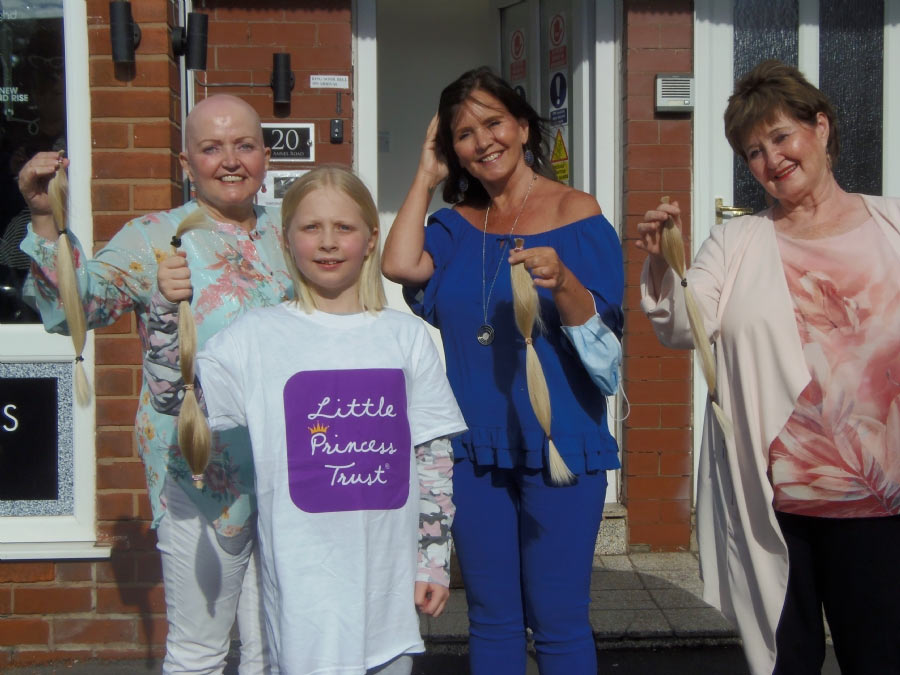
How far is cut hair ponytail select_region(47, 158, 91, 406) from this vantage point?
203cm

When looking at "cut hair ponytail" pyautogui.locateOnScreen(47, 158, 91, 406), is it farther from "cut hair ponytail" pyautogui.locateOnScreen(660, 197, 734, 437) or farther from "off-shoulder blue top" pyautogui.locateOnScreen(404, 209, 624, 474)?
"cut hair ponytail" pyautogui.locateOnScreen(660, 197, 734, 437)

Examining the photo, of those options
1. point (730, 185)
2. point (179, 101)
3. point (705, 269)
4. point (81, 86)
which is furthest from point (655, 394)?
point (81, 86)

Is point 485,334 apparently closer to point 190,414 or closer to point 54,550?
point 190,414

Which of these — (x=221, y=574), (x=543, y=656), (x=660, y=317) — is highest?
(x=660, y=317)

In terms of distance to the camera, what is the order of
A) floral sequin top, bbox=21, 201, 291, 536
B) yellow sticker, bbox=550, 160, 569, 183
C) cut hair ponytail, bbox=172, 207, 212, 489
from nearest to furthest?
cut hair ponytail, bbox=172, 207, 212, 489, floral sequin top, bbox=21, 201, 291, 536, yellow sticker, bbox=550, 160, 569, 183

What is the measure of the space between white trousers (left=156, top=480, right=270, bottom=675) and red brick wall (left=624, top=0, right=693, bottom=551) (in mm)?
2294

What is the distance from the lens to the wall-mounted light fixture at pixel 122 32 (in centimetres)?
339

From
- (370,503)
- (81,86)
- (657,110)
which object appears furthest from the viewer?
(657,110)

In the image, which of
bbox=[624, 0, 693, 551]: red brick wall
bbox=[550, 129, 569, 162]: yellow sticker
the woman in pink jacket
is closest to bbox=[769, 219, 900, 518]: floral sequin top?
the woman in pink jacket

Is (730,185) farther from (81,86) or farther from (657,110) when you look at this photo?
(81,86)

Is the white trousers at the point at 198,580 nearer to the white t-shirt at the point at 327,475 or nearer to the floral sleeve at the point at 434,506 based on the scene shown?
the white t-shirt at the point at 327,475

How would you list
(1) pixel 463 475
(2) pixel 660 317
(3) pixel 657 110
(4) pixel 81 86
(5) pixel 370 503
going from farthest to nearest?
(3) pixel 657 110 → (4) pixel 81 86 → (1) pixel 463 475 → (2) pixel 660 317 → (5) pixel 370 503

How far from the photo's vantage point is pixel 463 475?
8.05 ft

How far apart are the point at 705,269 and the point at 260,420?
1135 mm
